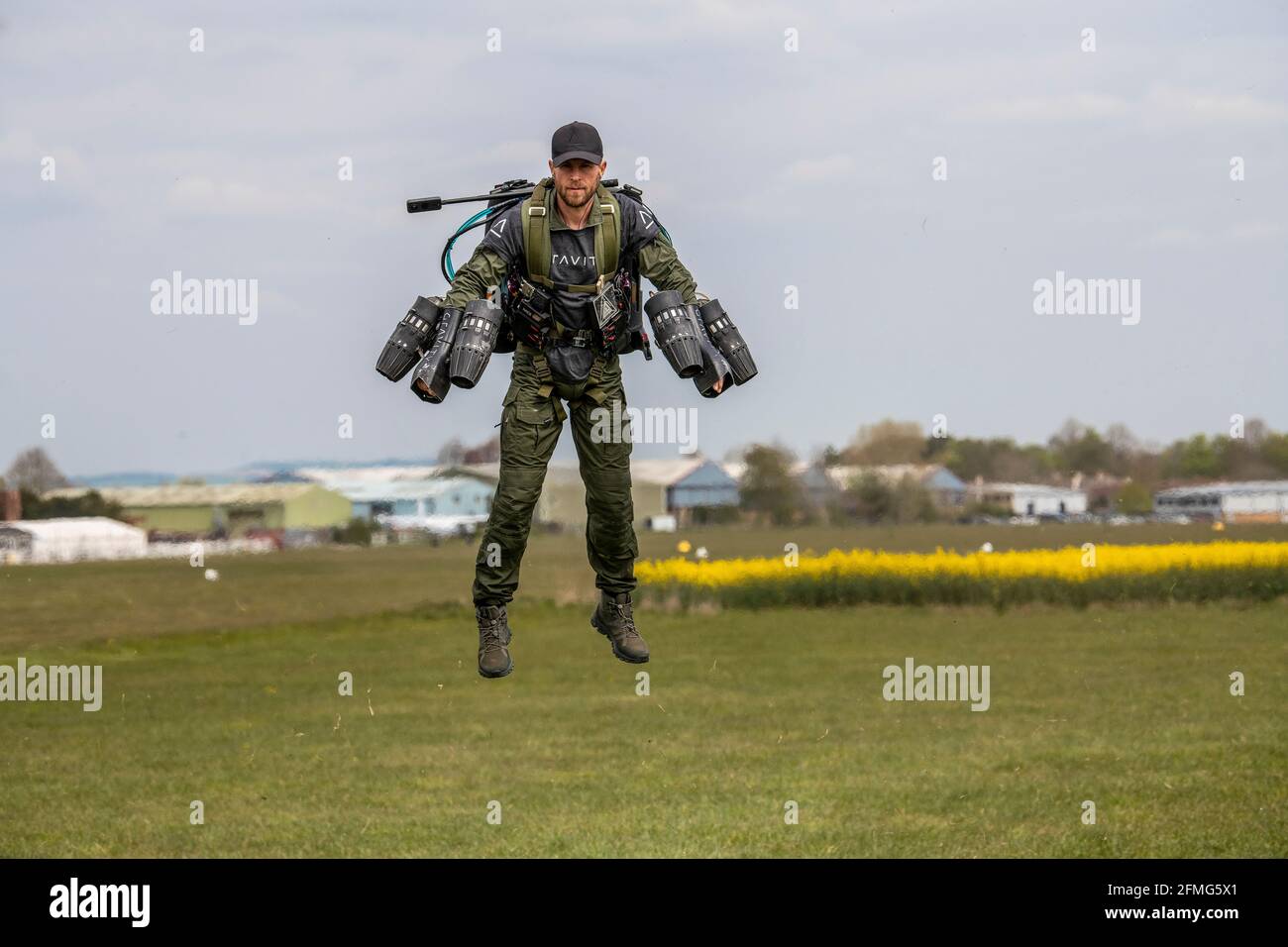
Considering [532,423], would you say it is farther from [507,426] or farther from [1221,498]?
[1221,498]

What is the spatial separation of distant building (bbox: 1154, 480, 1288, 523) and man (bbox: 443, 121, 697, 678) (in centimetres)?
1682

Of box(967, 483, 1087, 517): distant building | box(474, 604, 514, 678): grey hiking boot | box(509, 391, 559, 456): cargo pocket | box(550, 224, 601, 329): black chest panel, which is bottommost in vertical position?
box(474, 604, 514, 678): grey hiking boot

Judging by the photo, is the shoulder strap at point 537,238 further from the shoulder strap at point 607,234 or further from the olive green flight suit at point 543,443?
the shoulder strap at point 607,234

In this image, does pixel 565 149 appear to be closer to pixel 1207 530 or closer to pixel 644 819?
pixel 1207 530

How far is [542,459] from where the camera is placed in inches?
424

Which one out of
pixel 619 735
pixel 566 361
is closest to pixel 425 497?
pixel 566 361

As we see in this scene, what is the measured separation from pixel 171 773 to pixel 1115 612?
41496 millimetres

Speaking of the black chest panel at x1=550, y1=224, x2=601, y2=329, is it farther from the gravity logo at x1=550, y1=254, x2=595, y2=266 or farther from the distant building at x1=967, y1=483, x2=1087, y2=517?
the distant building at x1=967, y1=483, x2=1087, y2=517

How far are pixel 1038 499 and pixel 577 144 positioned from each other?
34.5 ft

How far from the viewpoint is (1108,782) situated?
67625 millimetres

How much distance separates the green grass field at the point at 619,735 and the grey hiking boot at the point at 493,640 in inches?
1164

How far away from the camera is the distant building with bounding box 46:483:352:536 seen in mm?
13062
